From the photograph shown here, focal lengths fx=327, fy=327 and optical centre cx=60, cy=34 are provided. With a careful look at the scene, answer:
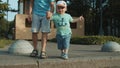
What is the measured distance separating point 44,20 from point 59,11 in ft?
1.37

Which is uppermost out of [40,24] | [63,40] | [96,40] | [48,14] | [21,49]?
[48,14]

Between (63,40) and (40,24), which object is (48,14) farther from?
(63,40)

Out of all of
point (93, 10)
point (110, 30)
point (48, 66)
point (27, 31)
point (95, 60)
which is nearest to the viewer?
point (48, 66)

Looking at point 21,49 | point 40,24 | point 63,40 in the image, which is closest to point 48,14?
point 40,24

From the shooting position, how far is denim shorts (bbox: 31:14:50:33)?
7.76 metres

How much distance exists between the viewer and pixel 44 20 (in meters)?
7.77

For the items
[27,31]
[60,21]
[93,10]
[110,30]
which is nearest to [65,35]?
[60,21]

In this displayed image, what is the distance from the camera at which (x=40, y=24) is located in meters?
7.88

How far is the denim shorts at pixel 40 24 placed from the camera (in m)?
7.76

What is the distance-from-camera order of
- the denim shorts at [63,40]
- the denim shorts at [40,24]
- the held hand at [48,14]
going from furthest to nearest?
the denim shorts at [40,24] < the denim shorts at [63,40] < the held hand at [48,14]

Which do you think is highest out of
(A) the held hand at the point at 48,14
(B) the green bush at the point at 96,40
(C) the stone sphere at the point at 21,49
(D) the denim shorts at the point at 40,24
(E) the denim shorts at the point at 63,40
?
(A) the held hand at the point at 48,14

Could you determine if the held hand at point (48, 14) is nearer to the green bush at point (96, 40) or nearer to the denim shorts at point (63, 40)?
the denim shorts at point (63, 40)

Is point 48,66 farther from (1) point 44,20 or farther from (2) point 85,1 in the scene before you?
(2) point 85,1

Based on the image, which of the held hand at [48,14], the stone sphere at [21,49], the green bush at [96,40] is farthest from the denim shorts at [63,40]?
the green bush at [96,40]
